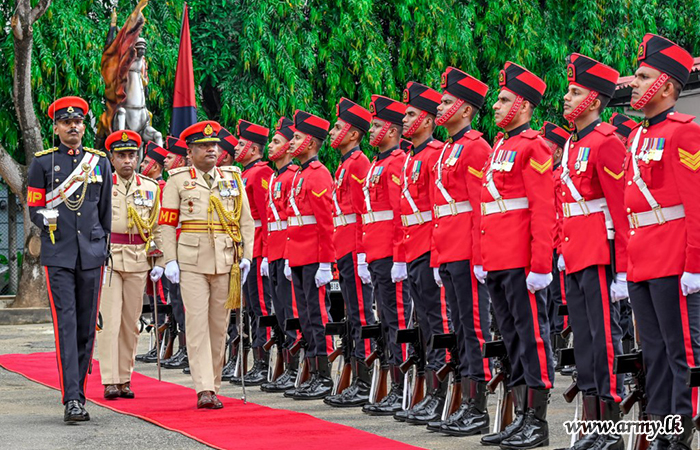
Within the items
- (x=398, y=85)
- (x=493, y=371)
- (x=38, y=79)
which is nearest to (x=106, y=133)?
(x=38, y=79)

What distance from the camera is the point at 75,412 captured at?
8.34 m

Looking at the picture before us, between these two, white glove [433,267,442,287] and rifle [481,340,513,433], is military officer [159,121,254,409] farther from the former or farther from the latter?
rifle [481,340,513,433]

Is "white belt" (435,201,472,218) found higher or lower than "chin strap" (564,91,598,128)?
lower

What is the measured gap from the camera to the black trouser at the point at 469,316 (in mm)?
7695

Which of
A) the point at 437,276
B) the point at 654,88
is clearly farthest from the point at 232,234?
the point at 654,88

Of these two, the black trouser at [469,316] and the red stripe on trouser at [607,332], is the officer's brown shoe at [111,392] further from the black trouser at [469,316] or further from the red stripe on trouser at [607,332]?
the red stripe on trouser at [607,332]

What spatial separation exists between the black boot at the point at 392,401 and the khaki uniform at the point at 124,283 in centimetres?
220

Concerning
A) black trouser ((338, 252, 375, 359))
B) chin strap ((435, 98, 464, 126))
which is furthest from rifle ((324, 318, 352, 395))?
chin strap ((435, 98, 464, 126))

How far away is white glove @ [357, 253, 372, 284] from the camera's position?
9.33 m

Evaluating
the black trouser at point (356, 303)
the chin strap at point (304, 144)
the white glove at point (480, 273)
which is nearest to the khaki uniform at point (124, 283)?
the chin strap at point (304, 144)

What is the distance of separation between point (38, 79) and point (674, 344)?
51.0 ft

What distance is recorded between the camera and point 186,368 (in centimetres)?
1218

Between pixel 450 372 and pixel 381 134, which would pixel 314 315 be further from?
pixel 450 372

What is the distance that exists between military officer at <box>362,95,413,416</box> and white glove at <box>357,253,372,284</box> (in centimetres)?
11
